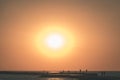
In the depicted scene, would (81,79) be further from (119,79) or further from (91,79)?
(119,79)

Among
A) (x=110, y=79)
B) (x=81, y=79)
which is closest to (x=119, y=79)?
(x=110, y=79)

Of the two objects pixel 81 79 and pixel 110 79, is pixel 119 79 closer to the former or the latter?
pixel 110 79

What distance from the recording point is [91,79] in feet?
559

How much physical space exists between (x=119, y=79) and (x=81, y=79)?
15341 mm

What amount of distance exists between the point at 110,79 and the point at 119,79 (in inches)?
158

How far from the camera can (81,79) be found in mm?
171375

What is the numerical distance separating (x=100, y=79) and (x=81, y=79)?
300 inches

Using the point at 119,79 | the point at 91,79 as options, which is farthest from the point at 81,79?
the point at 119,79

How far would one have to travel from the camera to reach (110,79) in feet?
566

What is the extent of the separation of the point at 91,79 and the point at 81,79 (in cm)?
397

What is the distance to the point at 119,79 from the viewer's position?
174 m

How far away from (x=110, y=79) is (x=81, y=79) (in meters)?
11.4
